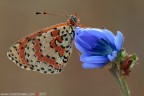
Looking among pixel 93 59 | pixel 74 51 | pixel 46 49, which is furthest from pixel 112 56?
pixel 74 51

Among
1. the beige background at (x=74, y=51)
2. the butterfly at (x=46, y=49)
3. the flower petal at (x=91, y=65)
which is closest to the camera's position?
the flower petal at (x=91, y=65)

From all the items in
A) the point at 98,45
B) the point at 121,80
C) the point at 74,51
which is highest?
the point at 98,45

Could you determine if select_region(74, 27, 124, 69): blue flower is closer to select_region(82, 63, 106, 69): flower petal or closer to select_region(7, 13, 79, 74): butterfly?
select_region(82, 63, 106, 69): flower petal

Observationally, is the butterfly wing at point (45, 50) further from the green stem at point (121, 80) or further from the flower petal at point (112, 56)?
the green stem at point (121, 80)

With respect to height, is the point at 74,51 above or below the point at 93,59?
below

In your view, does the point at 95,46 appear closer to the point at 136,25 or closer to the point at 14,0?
the point at 14,0

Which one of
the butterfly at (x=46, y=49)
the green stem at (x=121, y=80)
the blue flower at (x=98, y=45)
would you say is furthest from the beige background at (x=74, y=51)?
the green stem at (x=121, y=80)

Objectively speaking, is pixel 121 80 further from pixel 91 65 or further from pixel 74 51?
pixel 74 51
